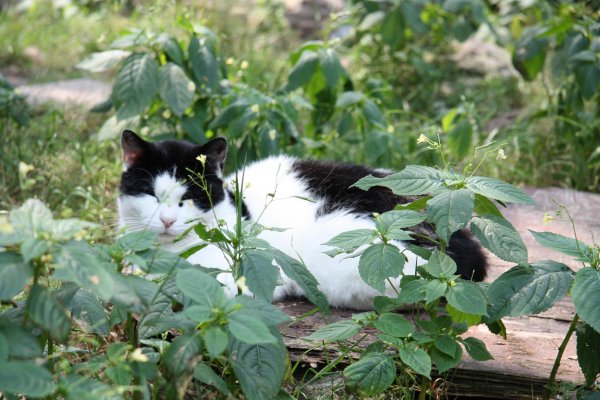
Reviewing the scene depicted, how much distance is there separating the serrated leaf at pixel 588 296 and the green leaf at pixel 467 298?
22cm

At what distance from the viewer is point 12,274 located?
1.46 meters

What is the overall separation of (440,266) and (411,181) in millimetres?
236

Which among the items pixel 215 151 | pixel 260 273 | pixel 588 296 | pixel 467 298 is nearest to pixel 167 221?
pixel 215 151

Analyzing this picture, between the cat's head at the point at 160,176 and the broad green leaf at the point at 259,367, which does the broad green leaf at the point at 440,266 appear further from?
the cat's head at the point at 160,176

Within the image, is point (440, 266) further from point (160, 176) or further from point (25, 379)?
point (160, 176)

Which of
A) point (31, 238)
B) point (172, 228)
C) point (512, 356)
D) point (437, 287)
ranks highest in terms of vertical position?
point (31, 238)

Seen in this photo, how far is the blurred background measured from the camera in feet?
11.4

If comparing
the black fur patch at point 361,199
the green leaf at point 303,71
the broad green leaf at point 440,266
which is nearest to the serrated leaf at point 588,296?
the broad green leaf at point 440,266

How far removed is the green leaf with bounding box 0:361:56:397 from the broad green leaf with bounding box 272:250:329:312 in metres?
0.68

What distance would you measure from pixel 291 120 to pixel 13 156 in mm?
1413

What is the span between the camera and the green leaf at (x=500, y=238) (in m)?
1.87

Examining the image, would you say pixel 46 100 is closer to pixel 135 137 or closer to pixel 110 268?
pixel 135 137

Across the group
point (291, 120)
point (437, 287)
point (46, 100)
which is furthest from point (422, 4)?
point (437, 287)

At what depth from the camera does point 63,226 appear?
4.89 feet
